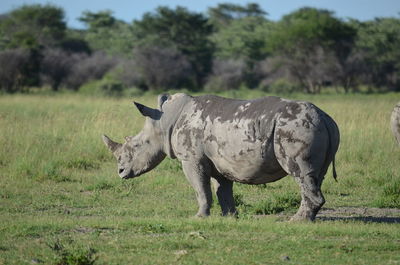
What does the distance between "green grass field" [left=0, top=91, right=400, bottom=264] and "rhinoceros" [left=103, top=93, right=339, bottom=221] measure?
43 centimetres

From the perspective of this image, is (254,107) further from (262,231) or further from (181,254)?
(181,254)

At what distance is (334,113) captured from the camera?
60.7 feet

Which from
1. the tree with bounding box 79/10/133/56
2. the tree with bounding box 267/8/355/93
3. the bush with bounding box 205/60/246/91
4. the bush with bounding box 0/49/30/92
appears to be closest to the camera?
the bush with bounding box 0/49/30/92

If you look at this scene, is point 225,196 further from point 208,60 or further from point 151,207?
point 208,60

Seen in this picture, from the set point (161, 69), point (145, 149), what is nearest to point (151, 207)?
point (145, 149)

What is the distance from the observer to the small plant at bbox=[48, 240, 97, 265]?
626 cm

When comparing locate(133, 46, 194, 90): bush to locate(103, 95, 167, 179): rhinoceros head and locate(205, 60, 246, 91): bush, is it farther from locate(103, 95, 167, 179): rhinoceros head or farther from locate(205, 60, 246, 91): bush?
locate(103, 95, 167, 179): rhinoceros head

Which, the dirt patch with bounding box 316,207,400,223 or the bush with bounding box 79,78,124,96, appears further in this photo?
the bush with bounding box 79,78,124,96

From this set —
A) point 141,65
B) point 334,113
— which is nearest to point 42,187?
point 334,113

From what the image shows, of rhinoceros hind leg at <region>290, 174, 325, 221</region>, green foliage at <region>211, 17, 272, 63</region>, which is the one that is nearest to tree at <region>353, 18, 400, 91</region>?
green foliage at <region>211, 17, 272, 63</region>

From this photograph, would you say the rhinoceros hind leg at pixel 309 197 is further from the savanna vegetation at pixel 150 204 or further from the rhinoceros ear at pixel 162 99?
the rhinoceros ear at pixel 162 99

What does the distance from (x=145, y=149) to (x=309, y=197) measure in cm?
226

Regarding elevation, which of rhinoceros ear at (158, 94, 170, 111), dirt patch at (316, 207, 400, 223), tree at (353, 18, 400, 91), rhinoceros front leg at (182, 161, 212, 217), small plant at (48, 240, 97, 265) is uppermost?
tree at (353, 18, 400, 91)

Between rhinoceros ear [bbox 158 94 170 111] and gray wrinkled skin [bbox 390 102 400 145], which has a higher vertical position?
rhinoceros ear [bbox 158 94 170 111]
